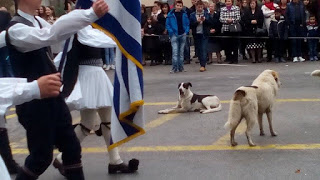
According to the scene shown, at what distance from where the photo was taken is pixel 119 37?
5.07 metres

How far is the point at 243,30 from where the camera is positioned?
59.3 feet

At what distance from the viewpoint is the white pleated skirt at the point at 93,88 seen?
19.9ft

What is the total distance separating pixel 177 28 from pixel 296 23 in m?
3.62

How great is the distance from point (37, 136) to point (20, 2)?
1070 millimetres

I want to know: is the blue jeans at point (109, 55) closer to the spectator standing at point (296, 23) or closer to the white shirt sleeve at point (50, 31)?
the spectator standing at point (296, 23)

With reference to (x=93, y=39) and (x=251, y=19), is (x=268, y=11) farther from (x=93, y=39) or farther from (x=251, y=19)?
(x=93, y=39)

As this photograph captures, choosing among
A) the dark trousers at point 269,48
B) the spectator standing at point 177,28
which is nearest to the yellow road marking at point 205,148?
the spectator standing at point 177,28

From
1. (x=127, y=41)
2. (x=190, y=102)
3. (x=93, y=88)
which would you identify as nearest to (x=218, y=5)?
(x=190, y=102)

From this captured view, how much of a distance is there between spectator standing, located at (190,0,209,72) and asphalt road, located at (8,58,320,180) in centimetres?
485

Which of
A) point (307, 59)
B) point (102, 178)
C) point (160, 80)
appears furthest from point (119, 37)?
point (307, 59)

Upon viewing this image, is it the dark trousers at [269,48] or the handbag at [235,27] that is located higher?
the handbag at [235,27]

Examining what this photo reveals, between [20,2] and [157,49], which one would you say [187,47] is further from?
[20,2]

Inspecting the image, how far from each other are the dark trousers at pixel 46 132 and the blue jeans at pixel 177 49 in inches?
458

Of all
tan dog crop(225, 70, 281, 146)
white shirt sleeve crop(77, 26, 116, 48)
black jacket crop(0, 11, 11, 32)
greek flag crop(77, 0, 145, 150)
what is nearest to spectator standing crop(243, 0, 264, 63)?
tan dog crop(225, 70, 281, 146)
